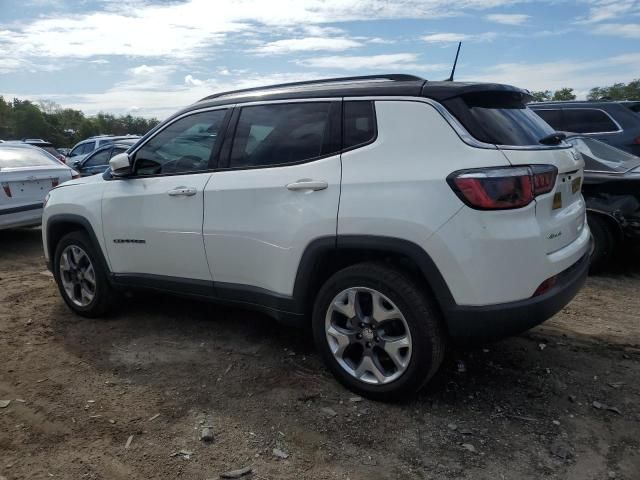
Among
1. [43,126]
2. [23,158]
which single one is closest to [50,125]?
[43,126]

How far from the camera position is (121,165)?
4188mm

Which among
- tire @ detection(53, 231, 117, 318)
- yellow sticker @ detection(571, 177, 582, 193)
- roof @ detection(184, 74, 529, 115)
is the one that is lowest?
tire @ detection(53, 231, 117, 318)

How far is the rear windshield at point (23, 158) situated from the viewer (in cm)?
780

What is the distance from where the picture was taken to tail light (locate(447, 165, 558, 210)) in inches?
108

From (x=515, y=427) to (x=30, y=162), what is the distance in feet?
25.1

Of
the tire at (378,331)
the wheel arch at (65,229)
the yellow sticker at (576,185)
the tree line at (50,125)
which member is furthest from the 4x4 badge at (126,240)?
the tree line at (50,125)

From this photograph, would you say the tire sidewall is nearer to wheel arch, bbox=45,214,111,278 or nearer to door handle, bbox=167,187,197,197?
wheel arch, bbox=45,214,111,278

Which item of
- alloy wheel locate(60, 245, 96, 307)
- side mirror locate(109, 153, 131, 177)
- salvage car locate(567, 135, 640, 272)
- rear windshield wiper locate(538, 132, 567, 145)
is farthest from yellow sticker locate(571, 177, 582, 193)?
alloy wheel locate(60, 245, 96, 307)

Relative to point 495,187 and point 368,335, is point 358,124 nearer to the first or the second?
point 495,187

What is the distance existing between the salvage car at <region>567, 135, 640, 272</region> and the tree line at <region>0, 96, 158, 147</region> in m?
78.5

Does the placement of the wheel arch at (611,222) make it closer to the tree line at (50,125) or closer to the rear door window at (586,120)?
the rear door window at (586,120)

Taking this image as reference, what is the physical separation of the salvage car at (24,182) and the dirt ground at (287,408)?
3.40 m

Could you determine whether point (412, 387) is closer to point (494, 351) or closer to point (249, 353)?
point (494, 351)

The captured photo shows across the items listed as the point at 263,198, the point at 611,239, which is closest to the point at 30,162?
the point at 263,198
